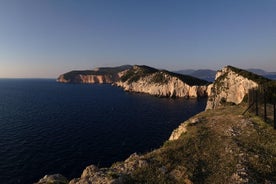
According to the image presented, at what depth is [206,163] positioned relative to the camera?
18125mm

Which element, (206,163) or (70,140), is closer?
(206,163)

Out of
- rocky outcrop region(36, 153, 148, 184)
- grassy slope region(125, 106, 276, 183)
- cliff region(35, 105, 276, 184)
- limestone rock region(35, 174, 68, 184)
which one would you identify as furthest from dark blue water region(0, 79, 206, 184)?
grassy slope region(125, 106, 276, 183)

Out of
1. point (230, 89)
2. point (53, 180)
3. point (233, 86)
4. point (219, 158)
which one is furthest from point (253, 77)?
point (53, 180)

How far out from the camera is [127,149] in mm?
49875

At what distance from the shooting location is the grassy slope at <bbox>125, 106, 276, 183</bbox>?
51.7ft

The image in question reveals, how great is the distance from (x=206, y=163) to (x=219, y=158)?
1.84 m

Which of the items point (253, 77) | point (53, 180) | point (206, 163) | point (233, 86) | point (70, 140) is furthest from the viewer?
point (233, 86)

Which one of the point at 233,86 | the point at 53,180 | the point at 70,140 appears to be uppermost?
the point at 53,180

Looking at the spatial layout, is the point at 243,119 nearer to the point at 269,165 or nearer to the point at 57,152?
the point at 269,165

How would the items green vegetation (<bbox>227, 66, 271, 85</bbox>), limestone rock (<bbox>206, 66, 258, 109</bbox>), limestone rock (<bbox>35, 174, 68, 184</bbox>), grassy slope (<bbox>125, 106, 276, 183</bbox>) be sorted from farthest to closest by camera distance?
1. limestone rock (<bbox>206, 66, 258, 109</bbox>)
2. green vegetation (<bbox>227, 66, 271, 85</bbox>)
3. limestone rock (<bbox>35, 174, 68, 184</bbox>)
4. grassy slope (<bbox>125, 106, 276, 183</bbox>)

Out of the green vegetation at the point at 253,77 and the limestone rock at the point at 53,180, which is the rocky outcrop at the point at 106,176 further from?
the green vegetation at the point at 253,77

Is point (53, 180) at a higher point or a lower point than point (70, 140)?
higher

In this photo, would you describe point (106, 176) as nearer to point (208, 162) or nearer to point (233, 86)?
point (208, 162)

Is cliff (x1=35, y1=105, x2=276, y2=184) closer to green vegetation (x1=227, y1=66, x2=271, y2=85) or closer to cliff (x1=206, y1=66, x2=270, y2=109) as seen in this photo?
green vegetation (x1=227, y1=66, x2=271, y2=85)
